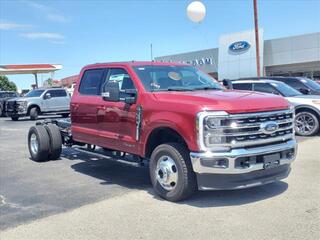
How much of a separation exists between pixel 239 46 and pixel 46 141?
124 feet

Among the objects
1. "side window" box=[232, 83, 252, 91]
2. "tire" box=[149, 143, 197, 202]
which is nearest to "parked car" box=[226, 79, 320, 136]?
"side window" box=[232, 83, 252, 91]

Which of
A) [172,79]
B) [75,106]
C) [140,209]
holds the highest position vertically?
[172,79]

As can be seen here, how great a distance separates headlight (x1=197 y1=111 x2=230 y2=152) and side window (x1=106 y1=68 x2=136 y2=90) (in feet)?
6.07

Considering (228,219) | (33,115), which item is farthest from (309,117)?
(33,115)

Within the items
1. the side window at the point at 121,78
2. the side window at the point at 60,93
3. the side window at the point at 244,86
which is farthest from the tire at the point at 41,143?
the side window at the point at 60,93

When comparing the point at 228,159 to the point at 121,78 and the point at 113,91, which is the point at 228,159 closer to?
the point at 113,91

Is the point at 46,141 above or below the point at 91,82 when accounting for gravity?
below

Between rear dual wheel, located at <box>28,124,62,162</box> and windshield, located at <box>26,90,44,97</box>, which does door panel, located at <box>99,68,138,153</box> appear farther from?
windshield, located at <box>26,90,44,97</box>

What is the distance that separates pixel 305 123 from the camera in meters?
12.7

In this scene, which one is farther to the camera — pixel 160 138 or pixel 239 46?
pixel 239 46

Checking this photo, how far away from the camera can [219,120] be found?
5570mm

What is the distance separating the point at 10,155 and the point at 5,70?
131 feet

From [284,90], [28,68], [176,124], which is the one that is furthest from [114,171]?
[28,68]

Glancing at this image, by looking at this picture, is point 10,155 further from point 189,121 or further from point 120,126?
point 189,121
